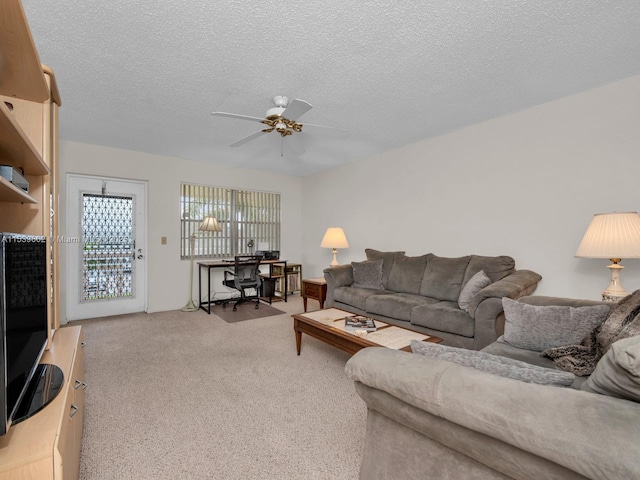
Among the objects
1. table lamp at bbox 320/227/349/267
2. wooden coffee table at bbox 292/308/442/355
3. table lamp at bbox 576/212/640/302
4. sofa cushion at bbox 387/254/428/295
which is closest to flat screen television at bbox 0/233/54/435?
wooden coffee table at bbox 292/308/442/355

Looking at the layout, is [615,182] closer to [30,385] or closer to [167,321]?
[30,385]

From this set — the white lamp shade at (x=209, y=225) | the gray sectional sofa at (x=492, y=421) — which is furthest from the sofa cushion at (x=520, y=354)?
the white lamp shade at (x=209, y=225)

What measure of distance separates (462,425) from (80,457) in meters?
1.90

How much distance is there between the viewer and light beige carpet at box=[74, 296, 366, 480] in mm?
1592

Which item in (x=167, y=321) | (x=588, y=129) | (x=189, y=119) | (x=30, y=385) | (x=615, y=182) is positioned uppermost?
(x=189, y=119)

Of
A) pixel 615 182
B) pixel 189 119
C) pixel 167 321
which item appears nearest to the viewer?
pixel 615 182

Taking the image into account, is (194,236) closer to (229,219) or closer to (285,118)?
(229,219)

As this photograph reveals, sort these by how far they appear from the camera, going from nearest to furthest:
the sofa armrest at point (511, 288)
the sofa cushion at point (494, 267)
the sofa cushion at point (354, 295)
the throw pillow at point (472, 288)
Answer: the sofa armrest at point (511, 288) < the throw pillow at point (472, 288) < the sofa cushion at point (494, 267) < the sofa cushion at point (354, 295)

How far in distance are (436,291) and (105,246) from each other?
4.44 m

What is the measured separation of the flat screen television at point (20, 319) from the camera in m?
0.88

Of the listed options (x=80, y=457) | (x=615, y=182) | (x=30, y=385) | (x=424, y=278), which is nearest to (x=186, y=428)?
(x=80, y=457)

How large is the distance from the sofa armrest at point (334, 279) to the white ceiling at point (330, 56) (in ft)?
6.02

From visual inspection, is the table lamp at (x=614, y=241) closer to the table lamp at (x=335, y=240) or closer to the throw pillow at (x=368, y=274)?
the throw pillow at (x=368, y=274)

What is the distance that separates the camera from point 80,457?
5.32ft
